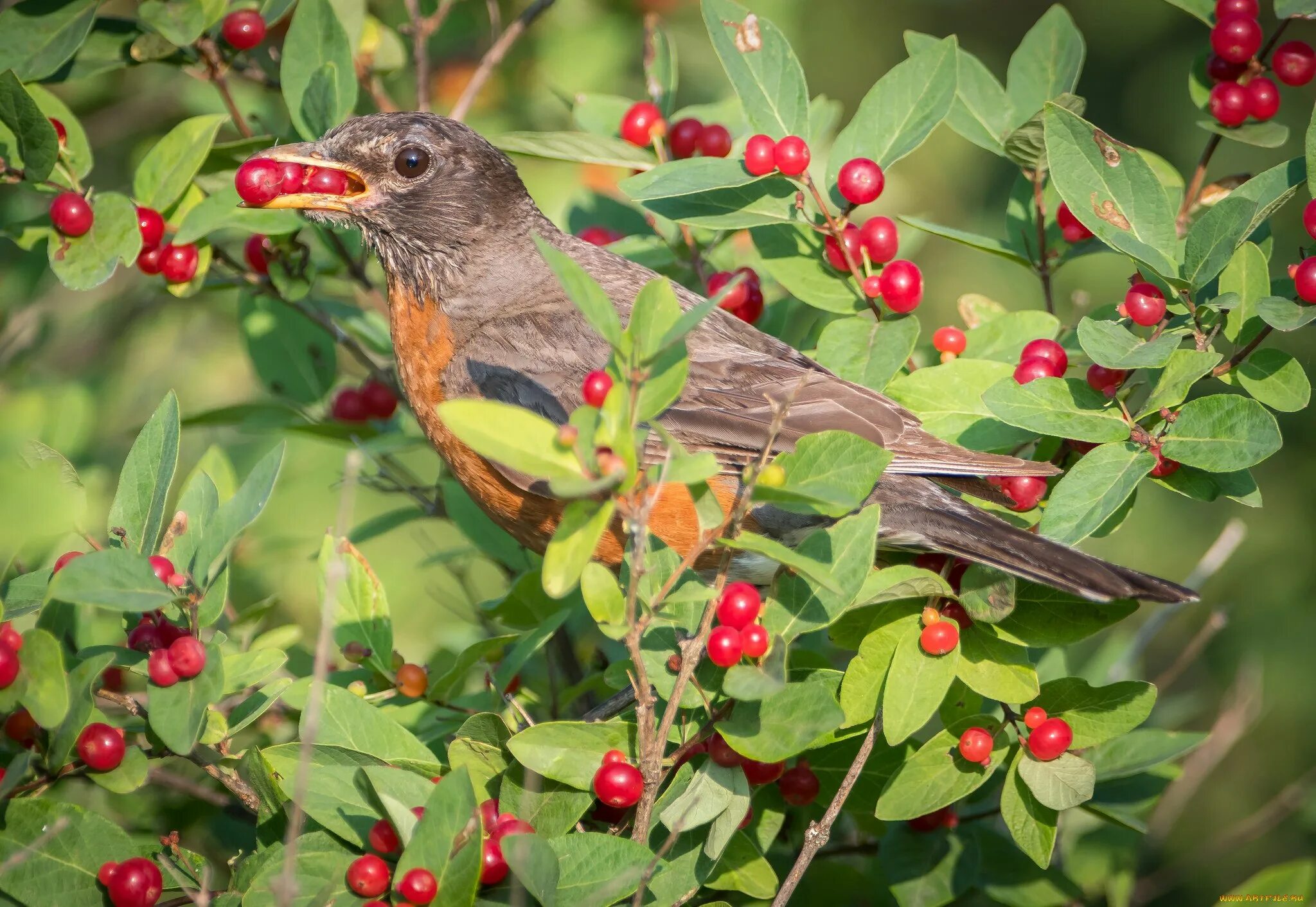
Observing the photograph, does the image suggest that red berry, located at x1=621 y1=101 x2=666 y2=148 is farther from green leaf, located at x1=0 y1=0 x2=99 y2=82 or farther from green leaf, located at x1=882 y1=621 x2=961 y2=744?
green leaf, located at x1=882 y1=621 x2=961 y2=744

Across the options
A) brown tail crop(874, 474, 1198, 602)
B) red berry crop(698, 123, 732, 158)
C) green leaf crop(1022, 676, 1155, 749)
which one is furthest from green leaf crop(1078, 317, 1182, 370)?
red berry crop(698, 123, 732, 158)

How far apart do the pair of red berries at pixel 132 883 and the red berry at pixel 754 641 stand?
42.7 inches

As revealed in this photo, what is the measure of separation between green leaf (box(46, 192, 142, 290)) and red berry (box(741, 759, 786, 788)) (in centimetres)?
177

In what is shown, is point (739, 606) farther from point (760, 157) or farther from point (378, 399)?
point (378, 399)

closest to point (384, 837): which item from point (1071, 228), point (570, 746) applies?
point (570, 746)

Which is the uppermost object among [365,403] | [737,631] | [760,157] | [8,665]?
[760,157]

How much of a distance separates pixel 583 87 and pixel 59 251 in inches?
80.5

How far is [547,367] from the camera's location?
3.07 m

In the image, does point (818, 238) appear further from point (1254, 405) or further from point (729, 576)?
point (1254, 405)

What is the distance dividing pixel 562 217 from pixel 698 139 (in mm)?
768

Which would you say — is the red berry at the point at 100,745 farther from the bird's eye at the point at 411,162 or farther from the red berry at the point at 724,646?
the bird's eye at the point at 411,162

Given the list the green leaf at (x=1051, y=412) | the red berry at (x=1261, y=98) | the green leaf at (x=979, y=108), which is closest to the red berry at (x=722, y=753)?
the green leaf at (x=1051, y=412)

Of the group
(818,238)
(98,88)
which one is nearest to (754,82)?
Result: (818,238)

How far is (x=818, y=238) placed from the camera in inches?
110
